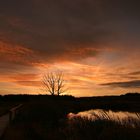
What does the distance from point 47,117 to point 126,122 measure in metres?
14.5

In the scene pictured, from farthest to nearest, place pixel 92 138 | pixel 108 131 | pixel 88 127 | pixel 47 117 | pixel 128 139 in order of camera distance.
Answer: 1. pixel 47 117
2. pixel 88 127
3. pixel 92 138
4. pixel 108 131
5. pixel 128 139

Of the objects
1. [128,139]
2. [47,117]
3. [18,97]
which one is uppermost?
[18,97]

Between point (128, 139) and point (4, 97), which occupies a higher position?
point (4, 97)

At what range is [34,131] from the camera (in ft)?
55.0

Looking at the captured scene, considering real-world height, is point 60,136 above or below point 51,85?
below

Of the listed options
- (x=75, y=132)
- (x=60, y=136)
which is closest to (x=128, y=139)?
(x=75, y=132)

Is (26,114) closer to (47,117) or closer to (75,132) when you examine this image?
(47,117)

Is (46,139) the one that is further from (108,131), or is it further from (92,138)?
(108,131)

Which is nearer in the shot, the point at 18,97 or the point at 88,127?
the point at 88,127

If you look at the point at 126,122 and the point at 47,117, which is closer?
the point at 126,122

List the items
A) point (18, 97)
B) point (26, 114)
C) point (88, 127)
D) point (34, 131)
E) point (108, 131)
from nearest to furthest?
point (108, 131), point (88, 127), point (34, 131), point (26, 114), point (18, 97)

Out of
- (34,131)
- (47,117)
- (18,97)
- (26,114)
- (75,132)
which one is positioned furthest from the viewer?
(18,97)

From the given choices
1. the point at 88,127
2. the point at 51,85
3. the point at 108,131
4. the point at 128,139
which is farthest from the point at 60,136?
the point at 51,85

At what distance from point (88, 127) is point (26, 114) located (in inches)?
444
